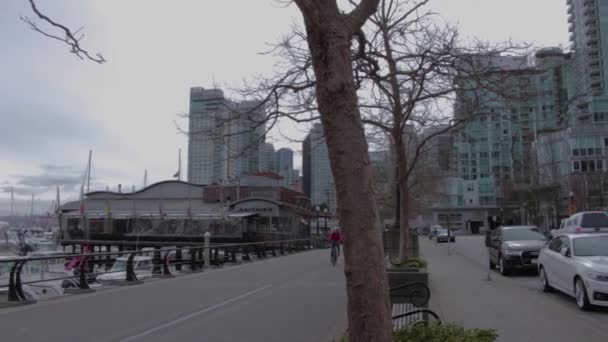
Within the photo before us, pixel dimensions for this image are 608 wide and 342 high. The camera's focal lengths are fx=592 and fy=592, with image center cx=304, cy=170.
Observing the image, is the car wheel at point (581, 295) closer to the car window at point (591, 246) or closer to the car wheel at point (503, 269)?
the car window at point (591, 246)

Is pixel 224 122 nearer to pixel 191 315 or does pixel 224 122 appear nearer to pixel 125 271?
pixel 191 315

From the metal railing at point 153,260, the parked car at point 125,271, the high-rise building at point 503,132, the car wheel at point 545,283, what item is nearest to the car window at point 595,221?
the high-rise building at point 503,132

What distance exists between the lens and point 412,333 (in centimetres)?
604

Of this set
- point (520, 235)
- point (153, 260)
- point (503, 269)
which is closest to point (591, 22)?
point (520, 235)

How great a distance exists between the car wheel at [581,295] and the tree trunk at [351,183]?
29.0 ft

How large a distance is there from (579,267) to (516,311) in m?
1.57

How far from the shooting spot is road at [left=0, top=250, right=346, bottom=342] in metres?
9.71

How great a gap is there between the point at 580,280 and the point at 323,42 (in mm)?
9582

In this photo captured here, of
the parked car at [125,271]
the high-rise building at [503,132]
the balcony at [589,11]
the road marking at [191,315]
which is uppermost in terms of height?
the balcony at [589,11]

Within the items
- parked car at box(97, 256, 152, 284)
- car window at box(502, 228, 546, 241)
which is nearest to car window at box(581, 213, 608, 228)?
car window at box(502, 228, 546, 241)

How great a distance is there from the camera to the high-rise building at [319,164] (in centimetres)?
1596

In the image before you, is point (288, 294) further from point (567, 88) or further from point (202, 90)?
point (567, 88)

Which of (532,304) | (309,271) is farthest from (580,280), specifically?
(309,271)

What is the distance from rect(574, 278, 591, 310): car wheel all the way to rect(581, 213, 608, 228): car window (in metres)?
13.9
